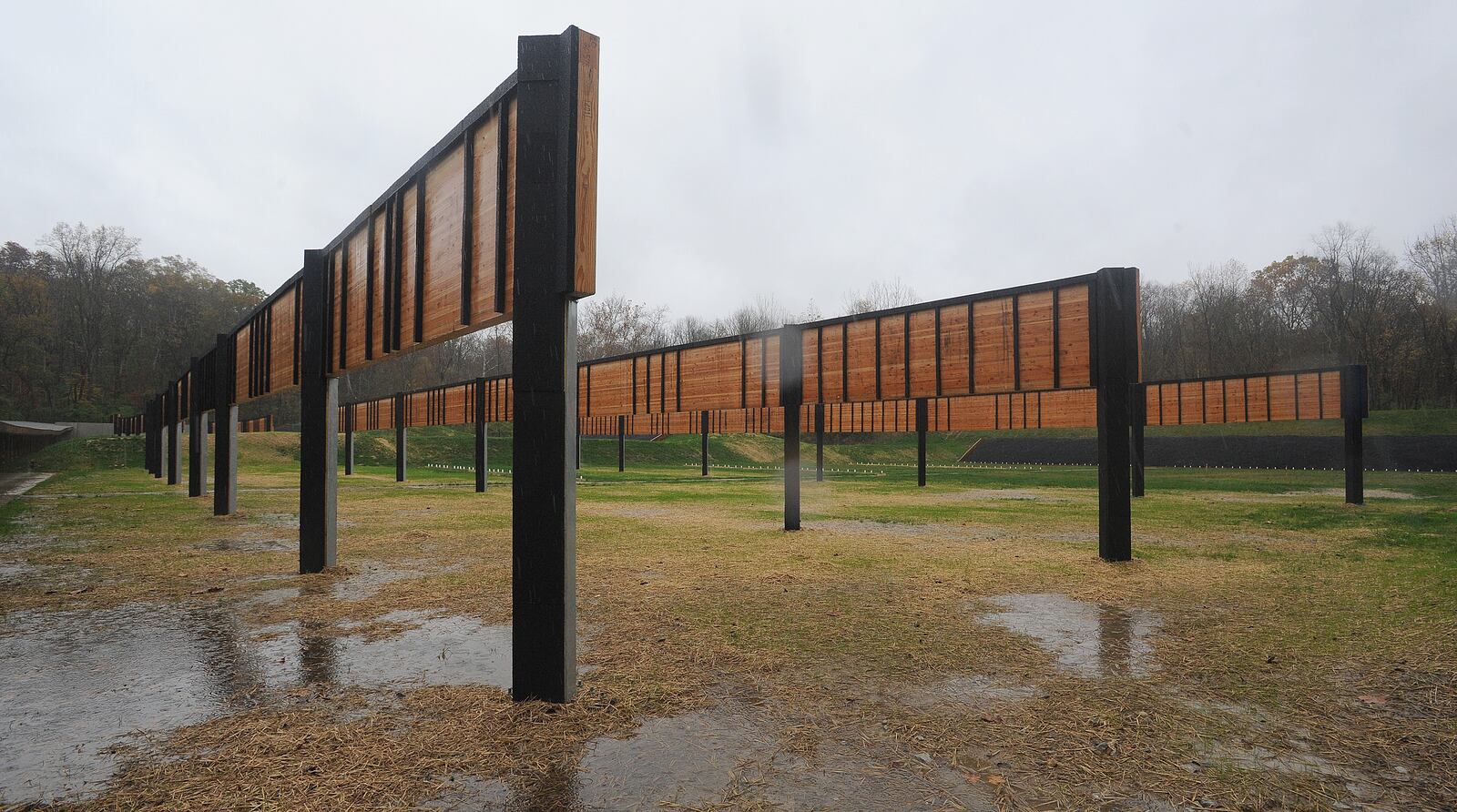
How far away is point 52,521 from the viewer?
15227 millimetres

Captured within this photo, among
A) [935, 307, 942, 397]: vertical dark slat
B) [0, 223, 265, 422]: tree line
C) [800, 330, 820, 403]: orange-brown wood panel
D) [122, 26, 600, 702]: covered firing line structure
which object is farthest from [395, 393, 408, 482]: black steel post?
[0, 223, 265, 422]: tree line

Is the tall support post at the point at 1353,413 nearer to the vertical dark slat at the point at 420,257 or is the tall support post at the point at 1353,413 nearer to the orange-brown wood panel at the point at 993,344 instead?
the orange-brown wood panel at the point at 993,344

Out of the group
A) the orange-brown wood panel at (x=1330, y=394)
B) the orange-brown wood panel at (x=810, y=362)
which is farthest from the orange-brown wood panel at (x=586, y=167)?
the orange-brown wood panel at (x=1330, y=394)

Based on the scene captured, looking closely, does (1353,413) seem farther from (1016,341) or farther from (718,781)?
(718,781)

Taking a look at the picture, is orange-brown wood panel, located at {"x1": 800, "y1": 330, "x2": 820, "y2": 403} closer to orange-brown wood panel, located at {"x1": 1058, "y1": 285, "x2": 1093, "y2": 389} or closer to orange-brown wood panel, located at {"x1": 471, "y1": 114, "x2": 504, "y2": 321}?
orange-brown wood panel, located at {"x1": 1058, "y1": 285, "x2": 1093, "y2": 389}

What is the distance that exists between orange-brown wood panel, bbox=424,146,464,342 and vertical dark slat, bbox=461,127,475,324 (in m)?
0.14

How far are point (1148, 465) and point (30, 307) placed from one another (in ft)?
373

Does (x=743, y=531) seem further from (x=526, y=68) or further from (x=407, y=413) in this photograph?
(x=407, y=413)

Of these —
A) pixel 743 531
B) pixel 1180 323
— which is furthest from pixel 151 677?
pixel 1180 323

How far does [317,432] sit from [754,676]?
7623 mm

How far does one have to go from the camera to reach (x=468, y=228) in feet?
20.1

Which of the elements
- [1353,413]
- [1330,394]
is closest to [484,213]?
[1353,413]

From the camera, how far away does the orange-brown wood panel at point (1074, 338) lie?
1127cm

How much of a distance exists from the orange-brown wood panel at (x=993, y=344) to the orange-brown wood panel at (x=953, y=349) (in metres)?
0.23
